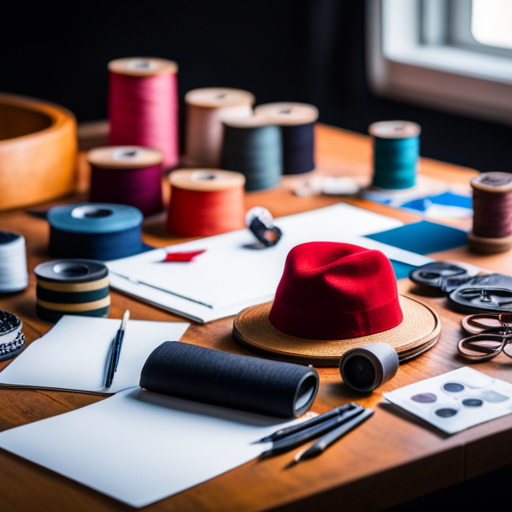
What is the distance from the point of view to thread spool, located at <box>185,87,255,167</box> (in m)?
2.71

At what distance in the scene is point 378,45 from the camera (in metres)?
3.39

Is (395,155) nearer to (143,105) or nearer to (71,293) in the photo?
(143,105)

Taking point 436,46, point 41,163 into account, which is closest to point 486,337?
point 41,163

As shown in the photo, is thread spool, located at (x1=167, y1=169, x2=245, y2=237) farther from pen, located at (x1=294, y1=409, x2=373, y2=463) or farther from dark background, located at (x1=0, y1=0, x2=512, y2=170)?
dark background, located at (x1=0, y1=0, x2=512, y2=170)

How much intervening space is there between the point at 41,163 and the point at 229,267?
748mm

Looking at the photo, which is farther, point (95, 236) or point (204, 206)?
point (204, 206)

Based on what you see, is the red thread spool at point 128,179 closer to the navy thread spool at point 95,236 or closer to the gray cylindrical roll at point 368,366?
the navy thread spool at point 95,236

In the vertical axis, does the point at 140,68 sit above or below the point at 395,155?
above

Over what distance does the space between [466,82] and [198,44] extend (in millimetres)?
1028


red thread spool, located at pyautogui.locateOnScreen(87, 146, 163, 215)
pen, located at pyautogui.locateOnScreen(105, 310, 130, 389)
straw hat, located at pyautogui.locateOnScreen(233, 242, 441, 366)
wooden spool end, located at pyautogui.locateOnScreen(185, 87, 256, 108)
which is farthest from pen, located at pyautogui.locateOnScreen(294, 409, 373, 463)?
Answer: wooden spool end, located at pyautogui.locateOnScreen(185, 87, 256, 108)

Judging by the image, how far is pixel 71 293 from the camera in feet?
5.65

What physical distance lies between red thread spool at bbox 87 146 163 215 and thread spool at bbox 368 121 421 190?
567 millimetres

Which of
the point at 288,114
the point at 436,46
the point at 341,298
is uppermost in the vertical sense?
the point at 436,46

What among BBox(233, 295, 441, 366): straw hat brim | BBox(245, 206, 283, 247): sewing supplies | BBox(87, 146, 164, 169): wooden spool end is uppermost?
BBox(87, 146, 164, 169): wooden spool end
